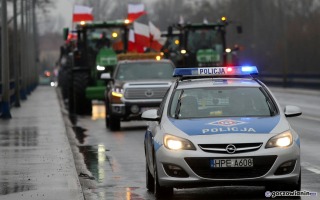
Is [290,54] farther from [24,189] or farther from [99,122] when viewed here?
[24,189]

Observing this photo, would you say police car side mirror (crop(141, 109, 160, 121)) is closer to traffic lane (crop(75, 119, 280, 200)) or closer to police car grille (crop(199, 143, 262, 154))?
traffic lane (crop(75, 119, 280, 200))

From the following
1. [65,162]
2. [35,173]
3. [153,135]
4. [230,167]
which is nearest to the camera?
[230,167]

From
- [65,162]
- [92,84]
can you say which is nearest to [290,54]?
[92,84]

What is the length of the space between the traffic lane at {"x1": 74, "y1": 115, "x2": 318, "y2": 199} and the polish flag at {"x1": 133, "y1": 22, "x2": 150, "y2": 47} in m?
13.1

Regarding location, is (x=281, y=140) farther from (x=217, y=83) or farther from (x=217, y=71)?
(x=217, y=71)

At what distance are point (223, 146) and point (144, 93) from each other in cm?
1527

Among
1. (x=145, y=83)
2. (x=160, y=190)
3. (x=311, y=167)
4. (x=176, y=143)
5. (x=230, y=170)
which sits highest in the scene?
(x=176, y=143)

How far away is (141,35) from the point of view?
41.0 m

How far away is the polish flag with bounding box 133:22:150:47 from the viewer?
4066 cm

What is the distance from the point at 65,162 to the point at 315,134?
27.5 feet

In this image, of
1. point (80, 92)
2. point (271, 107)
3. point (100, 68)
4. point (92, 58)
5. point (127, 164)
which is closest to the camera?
point (271, 107)

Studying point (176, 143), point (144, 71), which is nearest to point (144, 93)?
point (144, 71)

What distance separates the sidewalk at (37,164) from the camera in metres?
13.0

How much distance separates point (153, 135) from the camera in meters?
12.9
